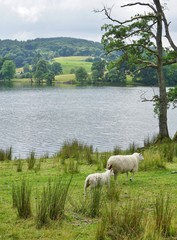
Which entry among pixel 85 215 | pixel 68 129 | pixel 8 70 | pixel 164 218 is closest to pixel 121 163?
pixel 85 215

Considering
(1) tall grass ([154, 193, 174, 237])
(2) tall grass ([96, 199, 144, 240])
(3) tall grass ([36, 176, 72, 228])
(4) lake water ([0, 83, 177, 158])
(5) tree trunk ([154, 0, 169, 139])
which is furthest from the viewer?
(4) lake water ([0, 83, 177, 158])

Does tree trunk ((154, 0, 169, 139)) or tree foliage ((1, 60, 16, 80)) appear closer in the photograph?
tree trunk ((154, 0, 169, 139))

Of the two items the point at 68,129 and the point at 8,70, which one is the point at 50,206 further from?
the point at 8,70

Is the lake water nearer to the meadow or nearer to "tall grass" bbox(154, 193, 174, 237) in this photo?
the meadow

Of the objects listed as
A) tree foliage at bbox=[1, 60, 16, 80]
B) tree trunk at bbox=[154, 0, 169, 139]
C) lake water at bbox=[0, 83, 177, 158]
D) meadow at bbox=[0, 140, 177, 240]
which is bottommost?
lake water at bbox=[0, 83, 177, 158]

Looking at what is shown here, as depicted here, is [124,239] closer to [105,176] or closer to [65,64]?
[105,176]

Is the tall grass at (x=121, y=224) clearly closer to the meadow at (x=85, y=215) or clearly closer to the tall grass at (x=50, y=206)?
the meadow at (x=85, y=215)

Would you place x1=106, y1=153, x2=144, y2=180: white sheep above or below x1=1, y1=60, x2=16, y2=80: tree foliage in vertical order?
below

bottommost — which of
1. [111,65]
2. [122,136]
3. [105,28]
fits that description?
[122,136]

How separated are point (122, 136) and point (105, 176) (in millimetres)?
21887

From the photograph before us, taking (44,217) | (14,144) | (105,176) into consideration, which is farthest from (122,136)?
(44,217)

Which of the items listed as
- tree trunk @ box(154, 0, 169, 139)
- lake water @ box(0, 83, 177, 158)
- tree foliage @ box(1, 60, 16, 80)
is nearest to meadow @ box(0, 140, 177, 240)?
tree trunk @ box(154, 0, 169, 139)

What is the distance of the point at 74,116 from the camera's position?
44.7 meters

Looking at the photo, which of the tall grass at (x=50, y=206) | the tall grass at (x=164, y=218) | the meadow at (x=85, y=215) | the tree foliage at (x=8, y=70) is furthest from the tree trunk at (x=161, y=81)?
the tree foliage at (x=8, y=70)
